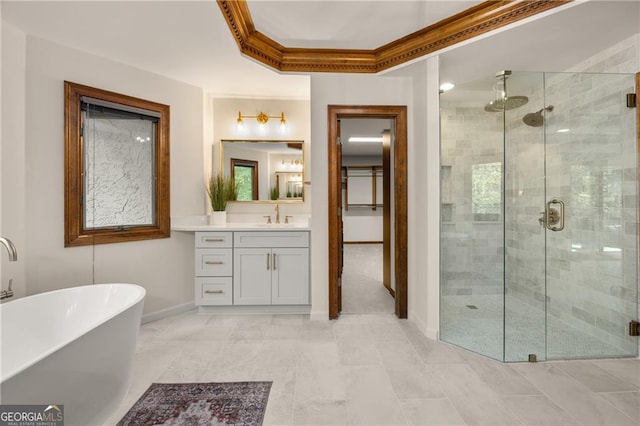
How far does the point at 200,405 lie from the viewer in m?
1.66

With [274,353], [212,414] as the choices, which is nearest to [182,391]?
[212,414]

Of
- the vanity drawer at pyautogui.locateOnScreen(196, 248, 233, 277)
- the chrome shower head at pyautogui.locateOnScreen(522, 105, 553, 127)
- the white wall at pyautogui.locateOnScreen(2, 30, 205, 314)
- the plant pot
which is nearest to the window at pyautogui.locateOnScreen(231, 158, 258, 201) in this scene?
the plant pot

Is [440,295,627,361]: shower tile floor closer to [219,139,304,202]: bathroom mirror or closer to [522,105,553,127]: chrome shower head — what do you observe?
[522,105,553,127]: chrome shower head

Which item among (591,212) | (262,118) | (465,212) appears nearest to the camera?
(591,212)

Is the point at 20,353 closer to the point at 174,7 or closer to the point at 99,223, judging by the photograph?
the point at 99,223

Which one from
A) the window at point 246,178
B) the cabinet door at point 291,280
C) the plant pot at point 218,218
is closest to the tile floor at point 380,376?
the cabinet door at point 291,280

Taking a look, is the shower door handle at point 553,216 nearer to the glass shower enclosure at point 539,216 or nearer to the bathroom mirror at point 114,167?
the glass shower enclosure at point 539,216

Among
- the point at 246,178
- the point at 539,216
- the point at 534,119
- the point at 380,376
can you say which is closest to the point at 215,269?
the point at 246,178

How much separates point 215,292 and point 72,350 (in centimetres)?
170

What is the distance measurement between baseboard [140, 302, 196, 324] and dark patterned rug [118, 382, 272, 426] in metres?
1.15

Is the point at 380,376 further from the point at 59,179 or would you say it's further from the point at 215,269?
the point at 59,179

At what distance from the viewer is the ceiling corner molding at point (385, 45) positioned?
1.96 metres

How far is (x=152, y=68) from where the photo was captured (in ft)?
9.21

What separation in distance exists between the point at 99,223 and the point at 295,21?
2381mm
